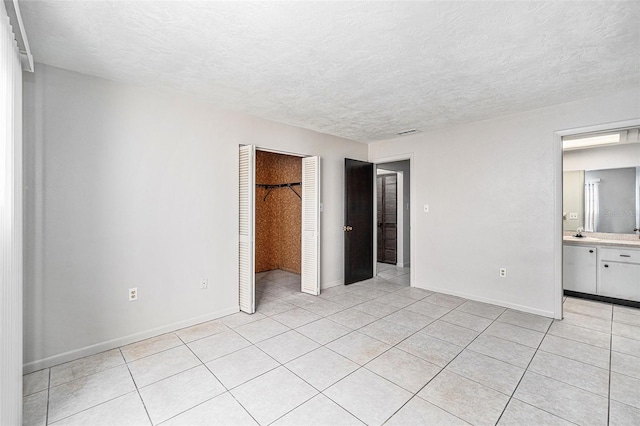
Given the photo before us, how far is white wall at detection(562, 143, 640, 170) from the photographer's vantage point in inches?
167

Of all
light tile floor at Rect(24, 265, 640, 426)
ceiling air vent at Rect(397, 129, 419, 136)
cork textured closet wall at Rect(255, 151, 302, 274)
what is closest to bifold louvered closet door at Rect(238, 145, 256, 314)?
light tile floor at Rect(24, 265, 640, 426)

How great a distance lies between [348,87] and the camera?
2857mm

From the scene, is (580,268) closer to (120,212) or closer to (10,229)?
(120,212)

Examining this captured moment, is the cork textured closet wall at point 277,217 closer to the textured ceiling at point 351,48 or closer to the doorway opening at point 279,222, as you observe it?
the doorway opening at point 279,222

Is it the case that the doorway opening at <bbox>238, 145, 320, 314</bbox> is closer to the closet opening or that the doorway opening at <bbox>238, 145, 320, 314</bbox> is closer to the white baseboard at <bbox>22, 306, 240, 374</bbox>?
the closet opening

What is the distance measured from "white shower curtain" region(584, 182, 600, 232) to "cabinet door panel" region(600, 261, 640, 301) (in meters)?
0.80

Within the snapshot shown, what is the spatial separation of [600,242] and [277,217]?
515 cm

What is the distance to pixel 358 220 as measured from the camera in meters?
5.02

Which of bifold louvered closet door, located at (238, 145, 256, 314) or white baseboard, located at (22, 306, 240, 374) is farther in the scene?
bifold louvered closet door, located at (238, 145, 256, 314)

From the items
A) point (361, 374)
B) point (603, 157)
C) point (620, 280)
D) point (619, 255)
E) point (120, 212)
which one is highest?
point (603, 157)

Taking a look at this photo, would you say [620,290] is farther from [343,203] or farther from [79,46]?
[79,46]

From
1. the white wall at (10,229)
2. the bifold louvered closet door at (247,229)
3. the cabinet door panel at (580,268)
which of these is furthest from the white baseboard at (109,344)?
the cabinet door panel at (580,268)

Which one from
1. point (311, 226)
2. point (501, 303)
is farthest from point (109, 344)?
point (501, 303)

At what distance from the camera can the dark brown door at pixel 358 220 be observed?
191 inches
